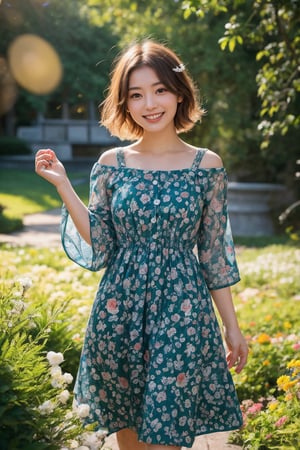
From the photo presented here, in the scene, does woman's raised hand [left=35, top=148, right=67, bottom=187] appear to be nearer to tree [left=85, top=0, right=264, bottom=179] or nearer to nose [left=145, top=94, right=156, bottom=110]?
nose [left=145, top=94, right=156, bottom=110]

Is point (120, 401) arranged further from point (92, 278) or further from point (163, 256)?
point (92, 278)

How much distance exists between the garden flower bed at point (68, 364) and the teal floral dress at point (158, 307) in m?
0.18

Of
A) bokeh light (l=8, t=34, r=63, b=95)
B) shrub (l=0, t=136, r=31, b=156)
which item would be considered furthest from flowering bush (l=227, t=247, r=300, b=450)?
shrub (l=0, t=136, r=31, b=156)

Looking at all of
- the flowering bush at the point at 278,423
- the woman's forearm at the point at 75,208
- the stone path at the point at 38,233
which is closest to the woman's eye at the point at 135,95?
the woman's forearm at the point at 75,208

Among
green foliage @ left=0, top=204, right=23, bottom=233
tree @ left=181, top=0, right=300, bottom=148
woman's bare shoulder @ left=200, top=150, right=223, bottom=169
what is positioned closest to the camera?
woman's bare shoulder @ left=200, top=150, right=223, bottom=169

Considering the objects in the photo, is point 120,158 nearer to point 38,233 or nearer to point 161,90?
point 161,90

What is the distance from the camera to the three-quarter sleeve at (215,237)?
115 inches

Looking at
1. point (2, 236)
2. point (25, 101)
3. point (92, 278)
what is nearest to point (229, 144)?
point (2, 236)

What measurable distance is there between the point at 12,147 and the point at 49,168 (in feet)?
102

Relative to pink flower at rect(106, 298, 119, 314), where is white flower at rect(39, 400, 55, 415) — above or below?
below

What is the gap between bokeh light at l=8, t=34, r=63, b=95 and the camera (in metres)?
18.2

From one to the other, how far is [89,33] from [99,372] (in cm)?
2714

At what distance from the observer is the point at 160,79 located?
9.34 ft

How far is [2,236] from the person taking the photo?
40.3 ft
